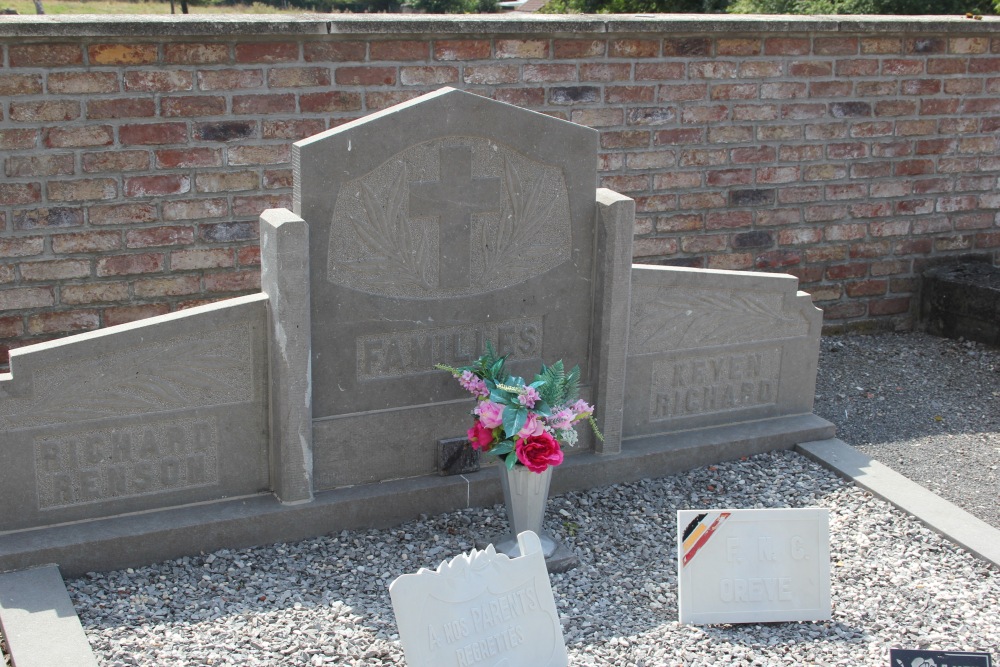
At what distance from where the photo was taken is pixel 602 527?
3924 millimetres

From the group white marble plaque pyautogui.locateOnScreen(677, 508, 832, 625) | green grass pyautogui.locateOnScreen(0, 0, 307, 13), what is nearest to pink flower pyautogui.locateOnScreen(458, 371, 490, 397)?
white marble plaque pyautogui.locateOnScreen(677, 508, 832, 625)

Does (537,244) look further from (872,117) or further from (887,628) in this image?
(872,117)

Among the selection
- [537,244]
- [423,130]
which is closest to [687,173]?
[537,244]

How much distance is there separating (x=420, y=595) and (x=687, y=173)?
372 centimetres

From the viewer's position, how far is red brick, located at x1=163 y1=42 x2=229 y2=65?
4785mm

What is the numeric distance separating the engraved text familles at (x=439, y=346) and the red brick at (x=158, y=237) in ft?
5.53

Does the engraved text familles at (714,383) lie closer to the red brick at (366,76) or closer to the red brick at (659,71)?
the red brick at (659,71)

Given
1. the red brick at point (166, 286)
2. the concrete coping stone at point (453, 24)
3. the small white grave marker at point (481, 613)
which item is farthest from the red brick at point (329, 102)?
the small white grave marker at point (481, 613)

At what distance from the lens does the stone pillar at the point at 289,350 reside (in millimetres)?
3535

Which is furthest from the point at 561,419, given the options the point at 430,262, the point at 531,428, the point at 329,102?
the point at 329,102

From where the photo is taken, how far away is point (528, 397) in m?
3.56

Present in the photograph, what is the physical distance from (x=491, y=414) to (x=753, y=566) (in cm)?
98

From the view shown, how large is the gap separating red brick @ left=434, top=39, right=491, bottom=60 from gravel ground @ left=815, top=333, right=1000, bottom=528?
8.02 ft

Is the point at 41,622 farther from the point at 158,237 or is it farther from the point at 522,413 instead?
the point at 158,237
